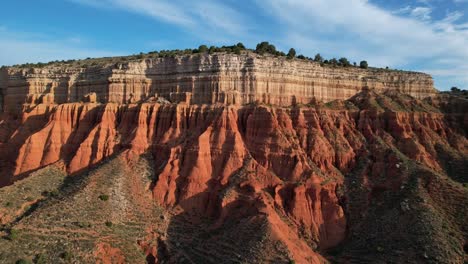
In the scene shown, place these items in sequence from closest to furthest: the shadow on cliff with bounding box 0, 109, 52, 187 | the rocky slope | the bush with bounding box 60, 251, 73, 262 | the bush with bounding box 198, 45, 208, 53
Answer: the bush with bounding box 60, 251, 73, 262, the rocky slope, the shadow on cliff with bounding box 0, 109, 52, 187, the bush with bounding box 198, 45, 208, 53

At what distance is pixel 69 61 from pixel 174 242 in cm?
6425

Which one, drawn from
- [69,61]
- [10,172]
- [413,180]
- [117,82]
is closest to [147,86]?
[117,82]

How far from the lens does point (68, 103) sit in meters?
79.6

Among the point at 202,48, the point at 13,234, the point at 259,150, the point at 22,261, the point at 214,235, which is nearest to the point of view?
the point at 22,261

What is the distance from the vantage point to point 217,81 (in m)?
69.6

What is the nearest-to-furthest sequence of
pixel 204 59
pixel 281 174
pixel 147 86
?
pixel 281 174, pixel 204 59, pixel 147 86

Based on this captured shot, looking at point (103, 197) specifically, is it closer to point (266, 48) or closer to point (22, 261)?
point (22, 261)

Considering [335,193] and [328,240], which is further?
[335,193]

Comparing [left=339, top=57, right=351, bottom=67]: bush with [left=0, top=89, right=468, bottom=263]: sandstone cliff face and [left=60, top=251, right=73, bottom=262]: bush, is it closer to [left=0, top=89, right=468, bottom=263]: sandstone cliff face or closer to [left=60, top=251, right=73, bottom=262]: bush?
[left=0, top=89, right=468, bottom=263]: sandstone cliff face

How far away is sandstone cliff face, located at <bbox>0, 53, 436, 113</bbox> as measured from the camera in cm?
7019

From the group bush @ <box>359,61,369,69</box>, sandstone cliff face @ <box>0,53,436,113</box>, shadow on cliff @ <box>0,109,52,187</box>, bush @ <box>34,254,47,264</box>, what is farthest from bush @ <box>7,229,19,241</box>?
bush @ <box>359,61,369,69</box>

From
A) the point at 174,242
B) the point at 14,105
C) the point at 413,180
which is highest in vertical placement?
the point at 14,105

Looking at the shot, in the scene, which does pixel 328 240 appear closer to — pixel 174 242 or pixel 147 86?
pixel 174 242

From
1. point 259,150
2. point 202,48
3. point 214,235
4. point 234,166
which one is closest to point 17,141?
point 202,48
